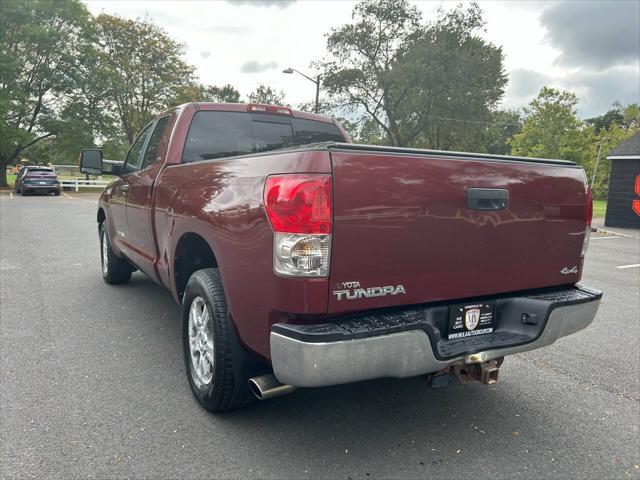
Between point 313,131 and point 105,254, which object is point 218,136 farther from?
point 105,254

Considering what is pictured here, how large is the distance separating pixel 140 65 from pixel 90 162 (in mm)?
36169

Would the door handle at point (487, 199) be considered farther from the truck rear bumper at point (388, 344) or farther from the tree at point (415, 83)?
the tree at point (415, 83)

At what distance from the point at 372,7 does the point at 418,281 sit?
120ft

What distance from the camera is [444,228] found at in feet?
8.23

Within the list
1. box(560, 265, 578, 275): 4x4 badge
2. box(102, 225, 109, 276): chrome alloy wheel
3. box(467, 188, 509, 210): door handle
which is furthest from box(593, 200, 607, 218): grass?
box(467, 188, 509, 210): door handle

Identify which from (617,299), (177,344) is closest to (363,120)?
(617,299)

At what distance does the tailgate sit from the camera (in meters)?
2.28

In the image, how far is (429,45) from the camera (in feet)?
107

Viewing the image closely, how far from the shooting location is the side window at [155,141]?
431 centimetres

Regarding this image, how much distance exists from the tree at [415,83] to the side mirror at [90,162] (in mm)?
29618

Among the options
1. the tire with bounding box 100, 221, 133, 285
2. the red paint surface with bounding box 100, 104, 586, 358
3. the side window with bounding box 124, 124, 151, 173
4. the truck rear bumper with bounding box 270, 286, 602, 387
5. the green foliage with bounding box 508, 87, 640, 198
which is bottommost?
the tire with bounding box 100, 221, 133, 285

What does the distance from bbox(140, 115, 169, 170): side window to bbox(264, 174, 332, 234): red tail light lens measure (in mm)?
2283

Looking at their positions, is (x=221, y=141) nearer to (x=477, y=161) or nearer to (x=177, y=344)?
(x=177, y=344)

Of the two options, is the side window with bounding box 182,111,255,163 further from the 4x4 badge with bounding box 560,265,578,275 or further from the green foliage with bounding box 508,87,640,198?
the green foliage with bounding box 508,87,640,198
